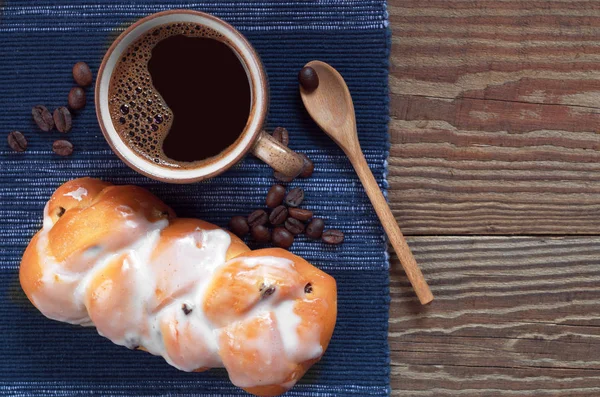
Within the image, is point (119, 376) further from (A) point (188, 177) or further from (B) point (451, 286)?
(B) point (451, 286)

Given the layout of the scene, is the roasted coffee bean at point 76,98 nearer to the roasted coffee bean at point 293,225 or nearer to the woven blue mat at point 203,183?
the woven blue mat at point 203,183

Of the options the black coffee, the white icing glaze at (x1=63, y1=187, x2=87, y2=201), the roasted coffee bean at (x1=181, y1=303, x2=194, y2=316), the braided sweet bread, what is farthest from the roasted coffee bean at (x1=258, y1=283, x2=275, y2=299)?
the white icing glaze at (x1=63, y1=187, x2=87, y2=201)

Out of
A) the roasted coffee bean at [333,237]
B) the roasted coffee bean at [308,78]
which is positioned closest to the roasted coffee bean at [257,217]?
the roasted coffee bean at [333,237]

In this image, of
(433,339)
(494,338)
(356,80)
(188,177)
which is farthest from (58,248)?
(494,338)

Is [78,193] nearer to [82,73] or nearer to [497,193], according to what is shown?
[82,73]

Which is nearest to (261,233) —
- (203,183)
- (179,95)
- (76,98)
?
(203,183)

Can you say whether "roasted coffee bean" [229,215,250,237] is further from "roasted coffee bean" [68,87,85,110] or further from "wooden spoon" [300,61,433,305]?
"roasted coffee bean" [68,87,85,110]
